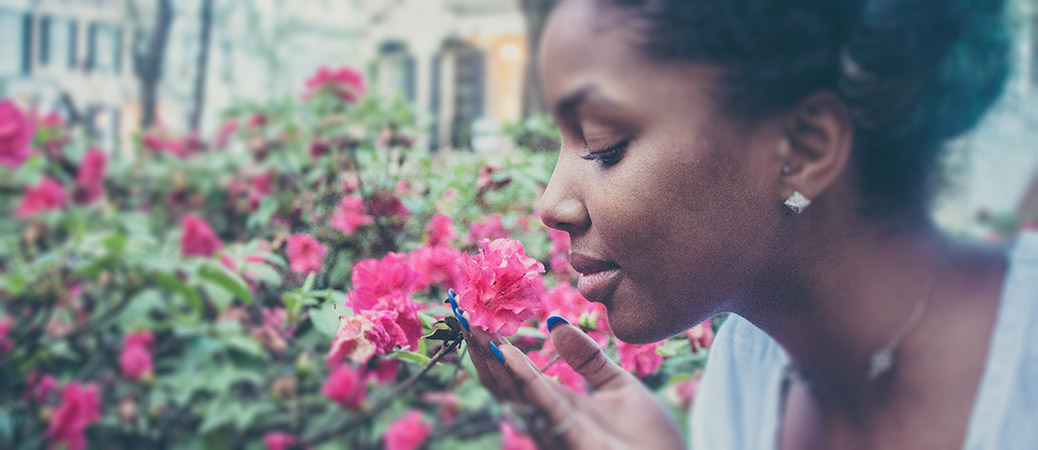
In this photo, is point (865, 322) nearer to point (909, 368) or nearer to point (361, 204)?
point (909, 368)

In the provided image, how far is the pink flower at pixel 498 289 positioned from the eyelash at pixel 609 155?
0.39 ft

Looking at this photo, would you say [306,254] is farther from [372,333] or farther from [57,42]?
[57,42]

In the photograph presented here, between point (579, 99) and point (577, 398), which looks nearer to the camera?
point (579, 99)

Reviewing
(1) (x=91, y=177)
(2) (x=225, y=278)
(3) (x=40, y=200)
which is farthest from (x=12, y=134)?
(2) (x=225, y=278)

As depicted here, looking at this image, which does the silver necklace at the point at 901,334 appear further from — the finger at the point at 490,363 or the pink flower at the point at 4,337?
the pink flower at the point at 4,337

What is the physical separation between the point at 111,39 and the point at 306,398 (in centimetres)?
457

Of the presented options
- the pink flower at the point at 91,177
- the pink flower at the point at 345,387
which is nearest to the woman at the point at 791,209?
the pink flower at the point at 345,387

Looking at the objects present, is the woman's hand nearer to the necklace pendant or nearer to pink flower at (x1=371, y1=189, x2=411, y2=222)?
the necklace pendant

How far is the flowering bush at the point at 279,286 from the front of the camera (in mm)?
816

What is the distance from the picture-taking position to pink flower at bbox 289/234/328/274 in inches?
33.6

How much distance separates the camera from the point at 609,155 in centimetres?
65

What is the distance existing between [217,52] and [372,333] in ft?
14.2

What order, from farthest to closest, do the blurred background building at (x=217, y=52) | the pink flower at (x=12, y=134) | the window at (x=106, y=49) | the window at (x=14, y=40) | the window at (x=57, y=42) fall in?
1. the window at (x=57, y=42)
2. the window at (x=106, y=49)
3. the window at (x=14, y=40)
4. the blurred background building at (x=217, y=52)
5. the pink flower at (x=12, y=134)

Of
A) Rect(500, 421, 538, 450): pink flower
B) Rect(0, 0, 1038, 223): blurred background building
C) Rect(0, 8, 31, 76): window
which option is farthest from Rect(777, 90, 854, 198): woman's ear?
Rect(0, 8, 31, 76): window
